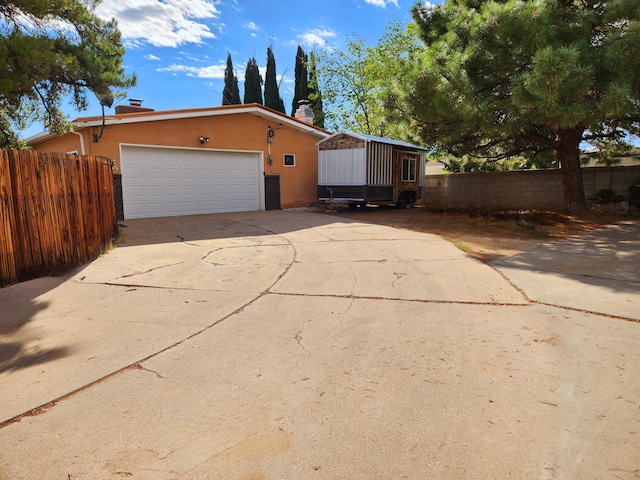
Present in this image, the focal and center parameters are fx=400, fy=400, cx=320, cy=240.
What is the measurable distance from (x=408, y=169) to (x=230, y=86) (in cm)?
2231

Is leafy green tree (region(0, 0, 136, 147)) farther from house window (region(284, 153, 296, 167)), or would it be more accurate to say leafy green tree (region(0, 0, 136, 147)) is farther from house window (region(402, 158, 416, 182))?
house window (region(402, 158, 416, 182))

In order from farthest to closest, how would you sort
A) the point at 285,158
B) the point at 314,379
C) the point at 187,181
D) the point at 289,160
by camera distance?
the point at 289,160
the point at 285,158
the point at 187,181
the point at 314,379

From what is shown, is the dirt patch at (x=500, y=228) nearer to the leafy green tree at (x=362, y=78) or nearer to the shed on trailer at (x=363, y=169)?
the shed on trailer at (x=363, y=169)

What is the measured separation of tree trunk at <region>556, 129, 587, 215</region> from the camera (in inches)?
452

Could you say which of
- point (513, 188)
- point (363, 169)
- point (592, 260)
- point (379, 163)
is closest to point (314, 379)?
point (592, 260)

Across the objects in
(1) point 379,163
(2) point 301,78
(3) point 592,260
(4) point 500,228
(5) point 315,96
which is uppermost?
(2) point 301,78

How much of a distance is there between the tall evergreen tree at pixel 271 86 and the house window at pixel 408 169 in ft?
57.9

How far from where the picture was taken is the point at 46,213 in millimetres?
5109

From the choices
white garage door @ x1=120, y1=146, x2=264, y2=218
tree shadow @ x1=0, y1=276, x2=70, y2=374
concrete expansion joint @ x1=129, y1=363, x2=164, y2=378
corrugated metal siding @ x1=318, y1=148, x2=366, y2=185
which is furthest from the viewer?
corrugated metal siding @ x1=318, y1=148, x2=366, y2=185

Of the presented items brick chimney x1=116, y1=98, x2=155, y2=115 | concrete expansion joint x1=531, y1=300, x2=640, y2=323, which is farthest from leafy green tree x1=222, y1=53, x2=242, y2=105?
concrete expansion joint x1=531, y1=300, x2=640, y2=323

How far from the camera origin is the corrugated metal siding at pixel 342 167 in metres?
14.5

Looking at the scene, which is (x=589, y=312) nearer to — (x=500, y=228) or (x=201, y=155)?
(x=500, y=228)

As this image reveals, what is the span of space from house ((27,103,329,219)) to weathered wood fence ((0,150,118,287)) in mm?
5540

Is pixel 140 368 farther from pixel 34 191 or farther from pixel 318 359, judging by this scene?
pixel 34 191
